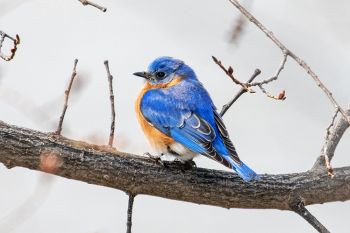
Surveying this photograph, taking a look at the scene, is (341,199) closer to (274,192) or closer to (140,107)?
(274,192)

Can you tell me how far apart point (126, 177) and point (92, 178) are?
0.19m

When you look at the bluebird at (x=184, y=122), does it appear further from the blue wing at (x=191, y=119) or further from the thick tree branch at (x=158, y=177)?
the thick tree branch at (x=158, y=177)

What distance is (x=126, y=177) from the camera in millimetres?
3828

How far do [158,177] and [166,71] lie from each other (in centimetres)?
130

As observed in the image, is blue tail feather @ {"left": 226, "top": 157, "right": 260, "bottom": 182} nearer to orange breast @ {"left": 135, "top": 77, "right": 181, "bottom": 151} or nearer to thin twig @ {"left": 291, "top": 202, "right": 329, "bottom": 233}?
thin twig @ {"left": 291, "top": 202, "right": 329, "bottom": 233}

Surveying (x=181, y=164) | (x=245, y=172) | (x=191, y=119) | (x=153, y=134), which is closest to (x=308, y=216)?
(x=245, y=172)

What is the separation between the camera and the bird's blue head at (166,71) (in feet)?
16.5

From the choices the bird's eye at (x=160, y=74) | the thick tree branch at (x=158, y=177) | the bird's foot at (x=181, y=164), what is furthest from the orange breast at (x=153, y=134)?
the thick tree branch at (x=158, y=177)

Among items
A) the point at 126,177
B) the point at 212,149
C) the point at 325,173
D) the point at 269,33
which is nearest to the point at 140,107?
the point at 212,149

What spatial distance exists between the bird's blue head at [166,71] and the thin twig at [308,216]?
1418mm

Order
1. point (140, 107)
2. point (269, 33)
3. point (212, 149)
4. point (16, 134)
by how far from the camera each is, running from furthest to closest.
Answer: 1. point (140, 107)
2. point (212, 149)
3. point (16, 134)
4. point (269, 33)

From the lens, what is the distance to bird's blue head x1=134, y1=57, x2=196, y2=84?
5035mm

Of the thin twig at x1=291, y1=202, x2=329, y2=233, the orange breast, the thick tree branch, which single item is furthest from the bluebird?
the thin twig at x1=291, y1=202, x2=329, y2=233

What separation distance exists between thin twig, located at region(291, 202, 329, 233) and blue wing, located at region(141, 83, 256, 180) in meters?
0.42
